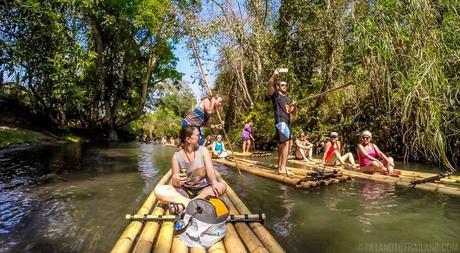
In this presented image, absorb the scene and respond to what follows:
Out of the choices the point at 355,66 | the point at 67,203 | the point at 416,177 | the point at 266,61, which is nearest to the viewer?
the point at 67,203

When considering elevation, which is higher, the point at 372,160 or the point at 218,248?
the point at 372,160

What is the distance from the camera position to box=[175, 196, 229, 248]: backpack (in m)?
3.81

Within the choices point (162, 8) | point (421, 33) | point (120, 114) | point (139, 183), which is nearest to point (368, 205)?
point (139, 183)

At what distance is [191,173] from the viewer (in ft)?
17.0

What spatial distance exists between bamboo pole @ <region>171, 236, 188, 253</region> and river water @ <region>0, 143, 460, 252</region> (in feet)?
3.23

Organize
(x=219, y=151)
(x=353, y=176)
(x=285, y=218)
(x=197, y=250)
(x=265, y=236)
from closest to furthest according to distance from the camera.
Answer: (x=197, y=250), (x=265, y=236), (x=285, y=218), (x=353, y=176), (x=219, y=151)

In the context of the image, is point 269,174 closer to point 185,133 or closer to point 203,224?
point 185,133

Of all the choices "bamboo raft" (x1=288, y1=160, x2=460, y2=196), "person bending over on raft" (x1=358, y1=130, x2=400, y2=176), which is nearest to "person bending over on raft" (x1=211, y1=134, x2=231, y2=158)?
"bamboo raft" (x1=288, y1=160, x2=460, y2=196)

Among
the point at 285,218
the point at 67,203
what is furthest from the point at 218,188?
the point at 67,203

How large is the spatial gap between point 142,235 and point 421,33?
9159 millimetres


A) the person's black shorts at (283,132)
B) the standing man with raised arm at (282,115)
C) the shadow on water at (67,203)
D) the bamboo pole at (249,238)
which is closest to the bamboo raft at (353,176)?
the standing man with raised arm at (282,115)

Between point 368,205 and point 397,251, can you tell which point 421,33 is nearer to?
point 368,205

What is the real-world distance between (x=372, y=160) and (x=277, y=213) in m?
4.23

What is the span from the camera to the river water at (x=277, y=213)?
14.7 ft
